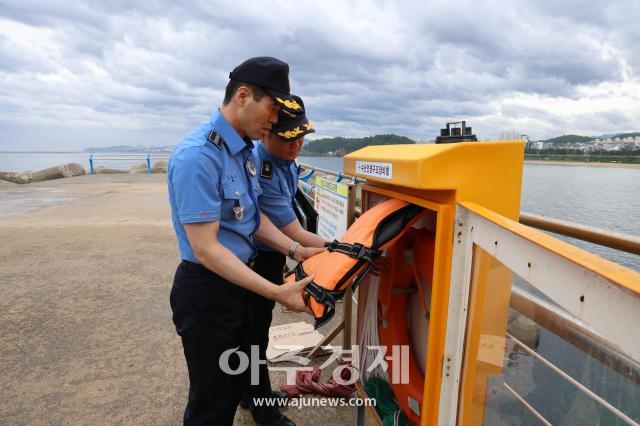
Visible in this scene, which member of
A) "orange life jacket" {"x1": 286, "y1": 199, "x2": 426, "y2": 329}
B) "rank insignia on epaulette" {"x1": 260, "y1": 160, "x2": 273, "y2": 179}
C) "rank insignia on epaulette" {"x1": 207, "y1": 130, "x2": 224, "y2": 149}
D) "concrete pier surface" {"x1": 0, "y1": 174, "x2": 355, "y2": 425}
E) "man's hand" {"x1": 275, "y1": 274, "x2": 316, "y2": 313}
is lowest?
"concrete pier surface" {"x1": 0, "y1": 174, "x2": 355, "y2": 425}

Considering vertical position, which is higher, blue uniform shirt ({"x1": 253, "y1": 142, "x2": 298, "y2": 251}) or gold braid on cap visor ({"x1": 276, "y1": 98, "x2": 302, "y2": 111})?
gold braid on cap visor ({"x1": 276, "y1": 98, "x2": 302, "y2": 111})

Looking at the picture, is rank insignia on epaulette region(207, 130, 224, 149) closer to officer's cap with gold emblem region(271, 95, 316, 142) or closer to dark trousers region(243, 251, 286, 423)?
officer's cap with gold emblem region(271, 95, 316, 142)

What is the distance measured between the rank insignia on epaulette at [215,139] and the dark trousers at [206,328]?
1.77ft

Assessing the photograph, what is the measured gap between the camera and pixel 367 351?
7.79 ft

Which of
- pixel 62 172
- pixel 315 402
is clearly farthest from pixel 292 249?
pixel 62 172

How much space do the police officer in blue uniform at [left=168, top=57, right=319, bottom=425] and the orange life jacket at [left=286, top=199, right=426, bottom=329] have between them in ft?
0.32

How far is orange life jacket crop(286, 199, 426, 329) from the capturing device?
1.57 meters

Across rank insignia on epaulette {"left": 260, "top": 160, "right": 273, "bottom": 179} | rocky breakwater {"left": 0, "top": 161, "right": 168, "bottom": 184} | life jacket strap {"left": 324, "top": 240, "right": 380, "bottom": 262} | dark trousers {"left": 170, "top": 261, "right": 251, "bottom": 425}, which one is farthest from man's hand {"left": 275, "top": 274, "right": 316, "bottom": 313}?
rocky breakwater {"left": 0, "top": 161, "right": 168, "bottom": 184}

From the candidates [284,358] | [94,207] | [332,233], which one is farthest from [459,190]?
[94,207]

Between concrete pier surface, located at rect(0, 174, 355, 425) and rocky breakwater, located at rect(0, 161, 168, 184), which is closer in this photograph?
concrete pier surface, located at rect(0, 174, 355, 425)

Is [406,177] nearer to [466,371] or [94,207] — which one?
[466,371]

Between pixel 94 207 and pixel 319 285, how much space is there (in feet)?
31.6

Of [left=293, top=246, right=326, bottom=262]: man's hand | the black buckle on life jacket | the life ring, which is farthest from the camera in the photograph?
[left=293, top=246, right=326, bottom=262]: man's hand

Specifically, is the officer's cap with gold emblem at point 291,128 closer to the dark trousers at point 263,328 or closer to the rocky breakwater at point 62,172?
the dark trousers at point 263,328
